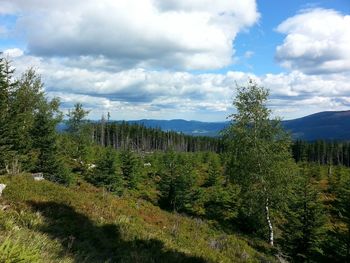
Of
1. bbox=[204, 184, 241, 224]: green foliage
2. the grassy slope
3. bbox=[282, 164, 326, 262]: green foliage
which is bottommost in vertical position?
bbox=[204, 184, 241, 224]: green foliage

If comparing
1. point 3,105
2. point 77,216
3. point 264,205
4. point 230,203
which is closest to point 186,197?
point 230,203

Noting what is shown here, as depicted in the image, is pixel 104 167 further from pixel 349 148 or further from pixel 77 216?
pixel 349 148

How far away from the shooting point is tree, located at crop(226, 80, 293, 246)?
29766 millimetres

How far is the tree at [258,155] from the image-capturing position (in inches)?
1172

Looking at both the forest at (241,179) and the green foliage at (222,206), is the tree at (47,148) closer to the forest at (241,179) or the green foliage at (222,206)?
the forest at (241,179)

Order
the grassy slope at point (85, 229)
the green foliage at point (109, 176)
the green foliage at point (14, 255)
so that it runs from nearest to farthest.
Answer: the green foliage at point (14, 255) < the grassy slope at point (85, 229) < the green foliage at point (109, 176)

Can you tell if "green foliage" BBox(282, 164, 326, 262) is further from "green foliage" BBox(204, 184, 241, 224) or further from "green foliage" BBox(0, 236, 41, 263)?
"green foliage" BBox(0, 236, 41, 263)

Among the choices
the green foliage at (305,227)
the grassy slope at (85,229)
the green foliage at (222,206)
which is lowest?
the green foliage at (222,206)

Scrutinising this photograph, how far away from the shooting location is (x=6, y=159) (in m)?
30.1

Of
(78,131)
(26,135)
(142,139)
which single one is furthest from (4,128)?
(142,139)

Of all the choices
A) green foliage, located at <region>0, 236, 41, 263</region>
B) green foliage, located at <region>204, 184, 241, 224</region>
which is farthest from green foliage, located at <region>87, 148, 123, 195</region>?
green foliage, located at <region>0, 236, 41, 263</region>

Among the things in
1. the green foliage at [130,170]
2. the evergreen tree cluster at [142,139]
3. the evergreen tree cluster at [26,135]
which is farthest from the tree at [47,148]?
the evergreen tree cluster at [142,139]

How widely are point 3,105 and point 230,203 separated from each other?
2417cm

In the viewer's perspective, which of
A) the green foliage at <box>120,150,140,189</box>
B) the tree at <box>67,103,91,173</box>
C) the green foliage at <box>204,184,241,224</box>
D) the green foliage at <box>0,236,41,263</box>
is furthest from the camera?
the tree at <box>67,103,91,173</box>
